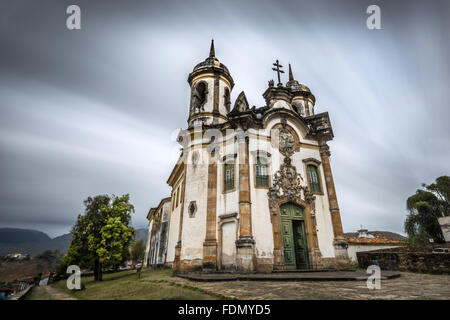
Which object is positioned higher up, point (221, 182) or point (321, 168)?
point (321, 168)

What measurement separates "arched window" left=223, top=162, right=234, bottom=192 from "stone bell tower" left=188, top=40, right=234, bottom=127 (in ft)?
14.7

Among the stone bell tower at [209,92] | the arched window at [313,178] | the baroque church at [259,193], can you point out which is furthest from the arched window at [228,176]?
the arched window at [313,178]

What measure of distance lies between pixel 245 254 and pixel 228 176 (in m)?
4.77

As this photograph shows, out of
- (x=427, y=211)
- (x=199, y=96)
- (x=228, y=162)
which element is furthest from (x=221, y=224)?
(x=427, y=211)

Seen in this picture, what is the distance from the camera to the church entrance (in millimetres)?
12891

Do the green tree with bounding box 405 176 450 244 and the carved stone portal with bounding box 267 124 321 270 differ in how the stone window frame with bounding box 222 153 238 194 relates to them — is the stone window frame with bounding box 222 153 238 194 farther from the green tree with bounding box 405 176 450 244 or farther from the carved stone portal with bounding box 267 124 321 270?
the green tree with bounding box 405 176 450 244

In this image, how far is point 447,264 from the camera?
9.73 metres

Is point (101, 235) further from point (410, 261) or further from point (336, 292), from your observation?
point (410, 261)

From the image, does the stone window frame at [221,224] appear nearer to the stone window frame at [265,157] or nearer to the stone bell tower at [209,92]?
the stone window frame at [265,157]

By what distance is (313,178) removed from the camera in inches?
615
